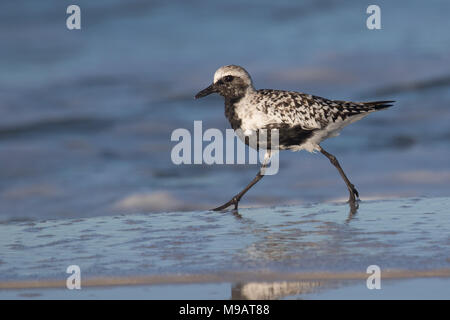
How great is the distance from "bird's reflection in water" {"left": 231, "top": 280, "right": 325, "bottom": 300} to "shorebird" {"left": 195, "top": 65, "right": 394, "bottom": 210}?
338 centimetres

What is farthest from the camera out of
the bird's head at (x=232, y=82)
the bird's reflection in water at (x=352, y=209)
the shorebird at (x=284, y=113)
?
the bird's head at (x=232, y=82)

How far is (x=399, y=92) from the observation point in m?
14.9

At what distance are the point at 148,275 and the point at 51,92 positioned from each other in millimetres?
9623

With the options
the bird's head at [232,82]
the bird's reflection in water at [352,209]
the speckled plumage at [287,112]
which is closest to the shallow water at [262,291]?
the bird's reflection in water at [352,209]

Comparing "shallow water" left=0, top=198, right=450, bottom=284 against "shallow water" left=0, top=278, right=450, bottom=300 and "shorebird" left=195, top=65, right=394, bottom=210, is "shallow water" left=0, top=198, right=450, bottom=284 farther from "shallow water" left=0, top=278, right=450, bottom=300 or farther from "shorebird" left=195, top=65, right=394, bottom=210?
"shorebird" left=195, top=65, right=394, bottom=210

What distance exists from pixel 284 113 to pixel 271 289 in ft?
12.9

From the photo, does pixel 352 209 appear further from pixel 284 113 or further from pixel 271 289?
pixel 271 289

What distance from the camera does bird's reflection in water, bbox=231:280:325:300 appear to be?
477cm

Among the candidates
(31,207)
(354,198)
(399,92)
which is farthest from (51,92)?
(354,198)

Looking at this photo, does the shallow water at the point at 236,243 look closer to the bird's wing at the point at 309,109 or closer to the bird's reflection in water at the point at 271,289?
the bird's reflection in water at the point at 271,289

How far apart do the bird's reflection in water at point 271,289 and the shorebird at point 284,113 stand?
338 centimetres

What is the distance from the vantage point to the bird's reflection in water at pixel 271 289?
4.77 m

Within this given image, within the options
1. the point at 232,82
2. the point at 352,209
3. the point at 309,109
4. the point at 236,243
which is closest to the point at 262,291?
the point at 236,243

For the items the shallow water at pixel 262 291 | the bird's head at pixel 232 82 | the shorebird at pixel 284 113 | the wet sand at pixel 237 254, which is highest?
the bird's head at pixel 232 82
